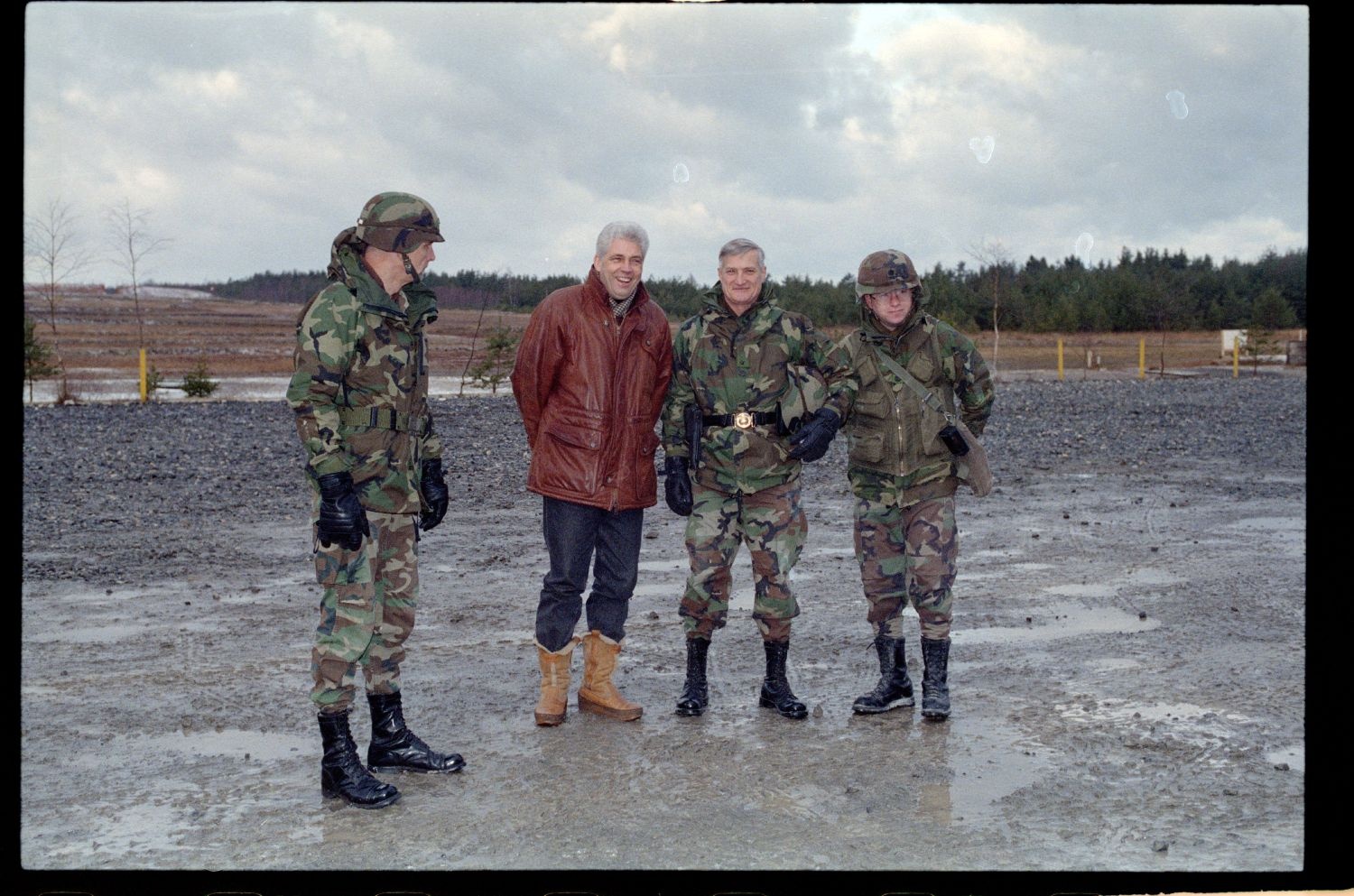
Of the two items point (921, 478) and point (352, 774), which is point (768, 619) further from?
point (352, 774)

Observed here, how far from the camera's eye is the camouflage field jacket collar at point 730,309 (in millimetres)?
5582

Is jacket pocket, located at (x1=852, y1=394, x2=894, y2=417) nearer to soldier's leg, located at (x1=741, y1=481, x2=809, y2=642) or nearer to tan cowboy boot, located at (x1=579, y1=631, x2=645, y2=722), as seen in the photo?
soldier's leg, located at (x1=741, y1=481, x2=809, y2=642)

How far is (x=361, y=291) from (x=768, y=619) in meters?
2.28

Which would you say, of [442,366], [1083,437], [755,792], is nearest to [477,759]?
[755,792]

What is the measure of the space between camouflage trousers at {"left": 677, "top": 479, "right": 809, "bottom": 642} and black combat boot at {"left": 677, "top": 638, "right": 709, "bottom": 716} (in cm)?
4

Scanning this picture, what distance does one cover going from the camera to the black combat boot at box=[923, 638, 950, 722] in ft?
18.0

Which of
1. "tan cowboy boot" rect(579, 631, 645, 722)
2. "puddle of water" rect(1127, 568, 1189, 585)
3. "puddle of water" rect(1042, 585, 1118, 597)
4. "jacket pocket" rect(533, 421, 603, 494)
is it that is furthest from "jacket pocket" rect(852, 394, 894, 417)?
"puddle of water" rect(1127, 568, 1189, 585)

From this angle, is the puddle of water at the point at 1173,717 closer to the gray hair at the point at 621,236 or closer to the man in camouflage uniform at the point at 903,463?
the man in camouflage uniform at the point at 903,463

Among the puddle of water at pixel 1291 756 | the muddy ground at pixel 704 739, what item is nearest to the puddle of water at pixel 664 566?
the muddy ground at pixel 704 739

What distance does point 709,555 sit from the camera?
562 centimetres

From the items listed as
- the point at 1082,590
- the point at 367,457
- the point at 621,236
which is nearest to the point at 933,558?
the point at 621,236

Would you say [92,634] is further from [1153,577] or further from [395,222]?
[1153,577]

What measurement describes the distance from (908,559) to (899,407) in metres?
0.67

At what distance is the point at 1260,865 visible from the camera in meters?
3.97
